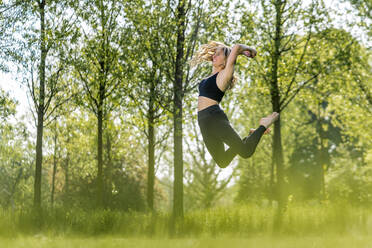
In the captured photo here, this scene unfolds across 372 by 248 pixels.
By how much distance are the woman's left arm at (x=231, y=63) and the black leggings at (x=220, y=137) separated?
352 millimetres

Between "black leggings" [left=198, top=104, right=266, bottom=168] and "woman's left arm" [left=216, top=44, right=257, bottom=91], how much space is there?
35cm

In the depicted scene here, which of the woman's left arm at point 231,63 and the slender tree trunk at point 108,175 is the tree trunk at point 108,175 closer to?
the slender tree trunk at point 108,175

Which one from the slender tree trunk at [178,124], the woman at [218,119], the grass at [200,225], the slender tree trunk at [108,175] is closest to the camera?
the woman at [218,119]

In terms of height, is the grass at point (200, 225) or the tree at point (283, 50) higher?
the tree at point (283, 50)

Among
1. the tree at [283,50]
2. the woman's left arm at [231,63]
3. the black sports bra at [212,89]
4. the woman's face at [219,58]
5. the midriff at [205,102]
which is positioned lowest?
the midriff at [205,102]

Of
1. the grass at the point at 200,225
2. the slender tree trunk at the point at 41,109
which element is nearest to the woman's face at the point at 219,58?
the grass at the point at 200,225

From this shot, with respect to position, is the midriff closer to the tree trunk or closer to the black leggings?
the black leggings

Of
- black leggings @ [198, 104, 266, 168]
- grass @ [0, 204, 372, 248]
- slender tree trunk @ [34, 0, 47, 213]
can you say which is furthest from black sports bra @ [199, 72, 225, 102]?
slender tree trunk @ [34, 0, 47, 213]

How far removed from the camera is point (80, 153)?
1110 inches

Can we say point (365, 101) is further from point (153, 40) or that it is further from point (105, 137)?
point (105, 137)

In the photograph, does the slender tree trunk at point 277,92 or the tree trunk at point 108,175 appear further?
the tree trunk at point 108,175

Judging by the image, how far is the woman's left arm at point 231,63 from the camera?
5.11 meters

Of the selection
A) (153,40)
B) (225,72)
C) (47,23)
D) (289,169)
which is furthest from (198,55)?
(289,169)

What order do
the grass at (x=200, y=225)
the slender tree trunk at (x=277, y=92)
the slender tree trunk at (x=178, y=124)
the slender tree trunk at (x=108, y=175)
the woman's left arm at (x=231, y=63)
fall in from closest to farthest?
the woman's left arm at (x=231, y=63) → the grass at (x=200, y=225) → the slender tree trunk at (x=178, y=124) → the slender tree trunk at (x=277, y=92) → the slender tree trunk at (x=108, y=175)
